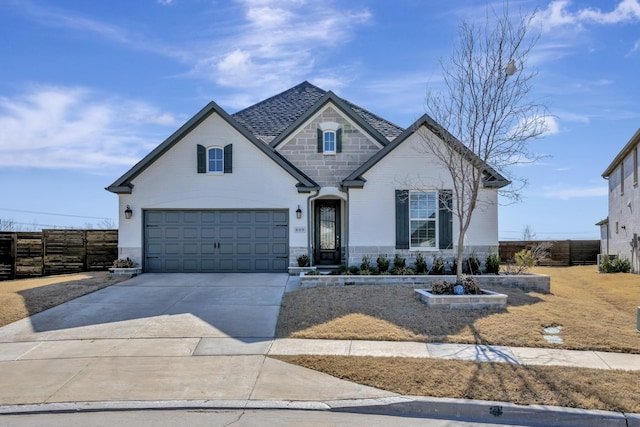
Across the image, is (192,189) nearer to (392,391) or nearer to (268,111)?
(268,111)

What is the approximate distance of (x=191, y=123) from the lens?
54.0ft

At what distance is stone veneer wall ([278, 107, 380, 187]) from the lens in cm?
1756

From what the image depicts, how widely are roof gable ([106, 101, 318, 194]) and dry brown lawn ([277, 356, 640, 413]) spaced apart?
9273mm

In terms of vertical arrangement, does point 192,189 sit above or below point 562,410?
above

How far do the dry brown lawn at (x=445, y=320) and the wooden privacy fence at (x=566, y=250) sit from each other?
12717 millimetres

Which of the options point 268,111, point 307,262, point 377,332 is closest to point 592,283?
point 307,262

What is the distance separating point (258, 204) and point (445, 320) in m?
8.32

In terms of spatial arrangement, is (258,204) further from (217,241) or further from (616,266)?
(616,266)

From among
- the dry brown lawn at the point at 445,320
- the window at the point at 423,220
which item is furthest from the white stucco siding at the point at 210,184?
the dry brown lawn at the point at 445,320

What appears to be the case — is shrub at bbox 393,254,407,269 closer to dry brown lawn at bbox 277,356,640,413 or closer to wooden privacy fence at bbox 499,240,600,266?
dry brown lawn at bbox 277,356,640,413

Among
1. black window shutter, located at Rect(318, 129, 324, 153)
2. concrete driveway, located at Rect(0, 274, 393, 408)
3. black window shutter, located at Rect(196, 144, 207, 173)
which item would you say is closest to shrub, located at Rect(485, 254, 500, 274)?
black window shutter, located at Rect(318, 129, 324, 153)

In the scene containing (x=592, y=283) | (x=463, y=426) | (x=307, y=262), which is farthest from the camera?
(x=592, y=283)

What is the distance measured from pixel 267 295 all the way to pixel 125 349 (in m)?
4.66

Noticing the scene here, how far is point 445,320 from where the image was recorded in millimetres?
10133
